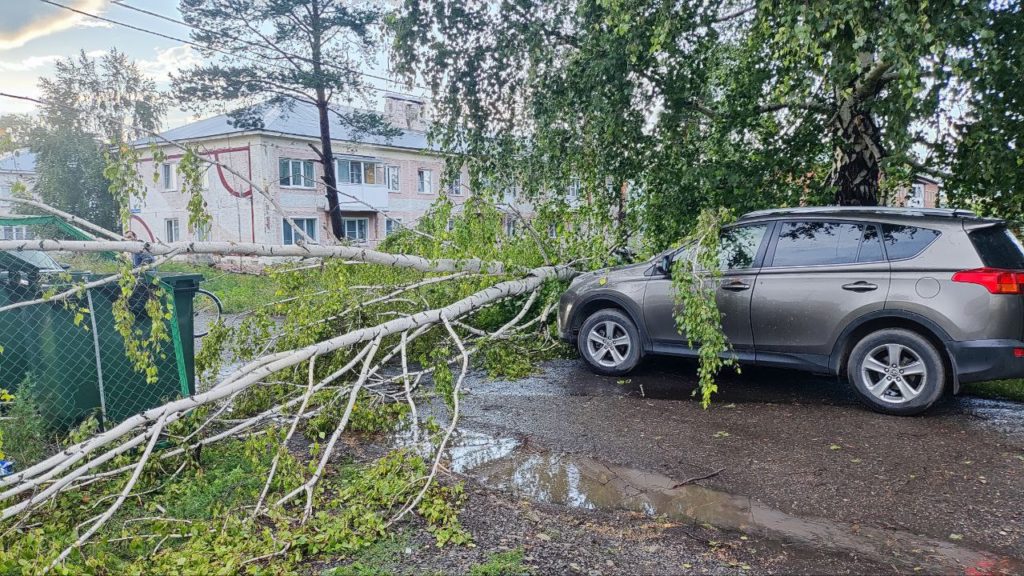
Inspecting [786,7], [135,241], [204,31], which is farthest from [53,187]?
[786,7]

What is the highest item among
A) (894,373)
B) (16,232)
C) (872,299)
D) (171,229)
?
(171,229)

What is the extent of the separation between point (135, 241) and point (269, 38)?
18.8 meters

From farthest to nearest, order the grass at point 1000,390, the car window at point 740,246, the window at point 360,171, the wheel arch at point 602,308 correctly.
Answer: the window at point 360,171 < the wheel arch at point 602,308 < the car window at point 740,246 < the grass at point 1000,390

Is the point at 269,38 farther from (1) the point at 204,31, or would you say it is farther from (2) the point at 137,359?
(2) the point at 137,359

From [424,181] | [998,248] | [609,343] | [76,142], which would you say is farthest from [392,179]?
[998,248]

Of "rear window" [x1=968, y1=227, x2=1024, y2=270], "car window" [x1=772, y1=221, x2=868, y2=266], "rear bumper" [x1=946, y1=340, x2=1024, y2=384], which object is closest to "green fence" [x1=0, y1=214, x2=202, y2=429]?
"car window" [x1=772, y1=221, x2=868, y2=266]

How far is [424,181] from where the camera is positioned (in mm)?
33469

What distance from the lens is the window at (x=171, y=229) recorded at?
29.8m

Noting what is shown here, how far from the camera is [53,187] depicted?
30453 millimetres

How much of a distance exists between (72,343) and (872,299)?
6.15 meters

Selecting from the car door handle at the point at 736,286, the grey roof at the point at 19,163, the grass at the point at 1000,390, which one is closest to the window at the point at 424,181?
the grey roof at the point at 19,163

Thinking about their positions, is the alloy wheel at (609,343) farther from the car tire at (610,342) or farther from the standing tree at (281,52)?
the standing tree at (281,52)

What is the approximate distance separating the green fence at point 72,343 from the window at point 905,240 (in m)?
5.47

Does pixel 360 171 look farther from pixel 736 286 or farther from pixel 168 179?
pixel 736 286
